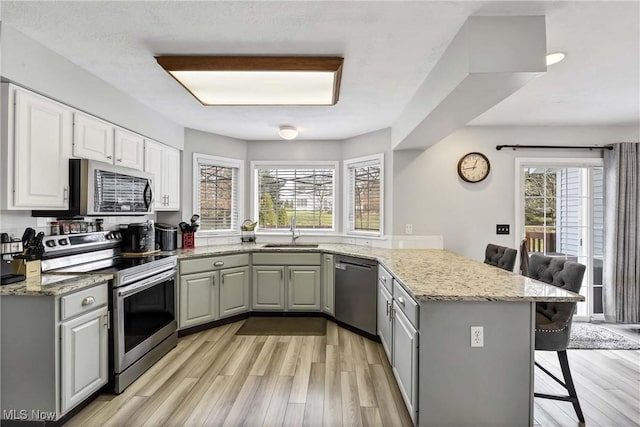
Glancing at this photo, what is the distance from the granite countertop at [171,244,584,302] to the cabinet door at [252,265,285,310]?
0.75 meters

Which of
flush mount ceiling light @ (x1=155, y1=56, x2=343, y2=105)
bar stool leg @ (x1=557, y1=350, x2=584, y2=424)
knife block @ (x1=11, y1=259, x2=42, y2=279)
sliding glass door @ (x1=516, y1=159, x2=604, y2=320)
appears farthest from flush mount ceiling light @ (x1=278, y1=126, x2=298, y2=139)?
bar stool leg @ (x1=557, y1=350, x2=584, y2=424)

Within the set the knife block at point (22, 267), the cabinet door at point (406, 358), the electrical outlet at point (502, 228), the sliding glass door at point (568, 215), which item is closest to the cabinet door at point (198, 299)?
the knife block at point (22, 267)

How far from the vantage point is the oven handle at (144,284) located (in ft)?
7.50

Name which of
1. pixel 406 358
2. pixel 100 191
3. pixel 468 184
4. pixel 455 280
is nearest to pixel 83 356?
pixel 100 191

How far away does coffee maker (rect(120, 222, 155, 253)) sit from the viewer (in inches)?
115

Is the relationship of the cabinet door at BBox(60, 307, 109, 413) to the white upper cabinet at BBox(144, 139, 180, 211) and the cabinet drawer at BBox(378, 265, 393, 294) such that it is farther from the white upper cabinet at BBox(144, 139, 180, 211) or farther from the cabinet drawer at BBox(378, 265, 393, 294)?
the cabinet drawer at BBox(378, 265, 393, 294)

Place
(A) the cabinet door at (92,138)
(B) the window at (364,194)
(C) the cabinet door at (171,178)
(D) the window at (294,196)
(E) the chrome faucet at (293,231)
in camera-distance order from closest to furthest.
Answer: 1. (A) the cabinet door at (92,138)
2. (C) the cabinet door at (171,178)
3. (B) the window at (364,194)
4. (E) the chrome faucet at (293,231)
5. (D) the window at (294,196)

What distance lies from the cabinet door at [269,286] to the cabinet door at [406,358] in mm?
1782

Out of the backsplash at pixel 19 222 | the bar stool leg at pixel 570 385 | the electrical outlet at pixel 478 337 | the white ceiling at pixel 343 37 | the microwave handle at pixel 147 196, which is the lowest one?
the bar stool leg at pixel 570 385

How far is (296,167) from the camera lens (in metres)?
4.52

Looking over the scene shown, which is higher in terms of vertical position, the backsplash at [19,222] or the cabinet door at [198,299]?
the backsplash at [19,222]

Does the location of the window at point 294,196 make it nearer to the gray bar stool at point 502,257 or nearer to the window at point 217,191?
the window at point 217,191

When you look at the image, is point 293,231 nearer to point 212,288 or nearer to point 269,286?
point 269,286

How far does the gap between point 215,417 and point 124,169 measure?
2038mm
